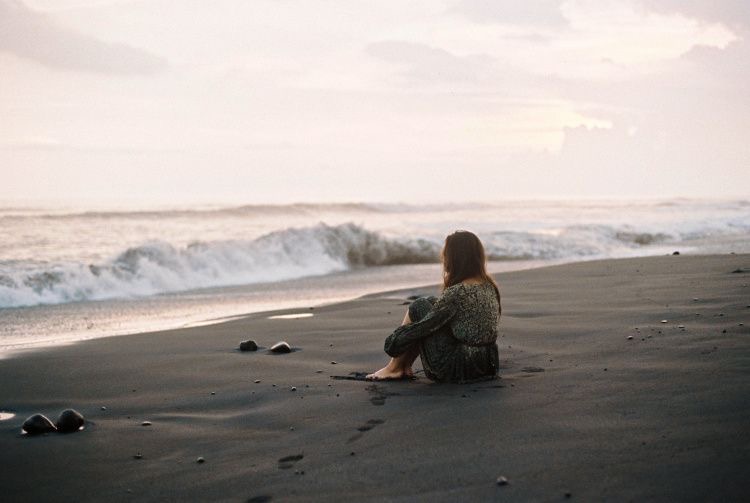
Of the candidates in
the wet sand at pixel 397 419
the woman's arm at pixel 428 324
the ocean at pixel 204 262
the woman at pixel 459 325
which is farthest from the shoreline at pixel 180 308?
the woman at pixel 459 325

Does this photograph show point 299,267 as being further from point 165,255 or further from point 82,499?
point 82,499

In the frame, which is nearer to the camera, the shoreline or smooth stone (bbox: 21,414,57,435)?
smooth stone (bbox: 21,414,57,435)

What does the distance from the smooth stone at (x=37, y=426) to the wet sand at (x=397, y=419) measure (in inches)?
2.8

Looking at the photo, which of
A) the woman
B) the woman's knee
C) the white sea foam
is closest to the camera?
the woman

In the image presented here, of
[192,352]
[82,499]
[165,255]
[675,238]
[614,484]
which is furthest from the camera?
[675,238]

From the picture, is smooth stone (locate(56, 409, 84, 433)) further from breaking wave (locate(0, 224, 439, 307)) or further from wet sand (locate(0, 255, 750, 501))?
breaking wave (locate(0, 224, 439, 307))

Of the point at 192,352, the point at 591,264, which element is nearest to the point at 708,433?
the point at 192,352

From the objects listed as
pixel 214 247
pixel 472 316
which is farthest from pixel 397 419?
pixel 214 247

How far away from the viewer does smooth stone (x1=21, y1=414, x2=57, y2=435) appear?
15.6ft

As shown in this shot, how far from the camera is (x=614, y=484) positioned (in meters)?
3.32

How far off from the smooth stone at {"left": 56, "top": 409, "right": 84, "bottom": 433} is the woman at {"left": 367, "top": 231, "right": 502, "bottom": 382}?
2048mm

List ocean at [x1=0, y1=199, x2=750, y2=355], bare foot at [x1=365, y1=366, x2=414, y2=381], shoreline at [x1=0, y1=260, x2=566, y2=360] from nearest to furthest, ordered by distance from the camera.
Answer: bare foot at [x1=365, y1=366, x2=414, y2=381]
shoreline at [x1=0, y1=260, x2=566, y2=360]
ocean at [x1=0, y1=199, x2=750, y2=355]

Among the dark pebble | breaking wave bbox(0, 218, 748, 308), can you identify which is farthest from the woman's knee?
breaking wave bbox(0, 218, 748, 308)

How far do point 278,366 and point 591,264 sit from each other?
9.62 m
